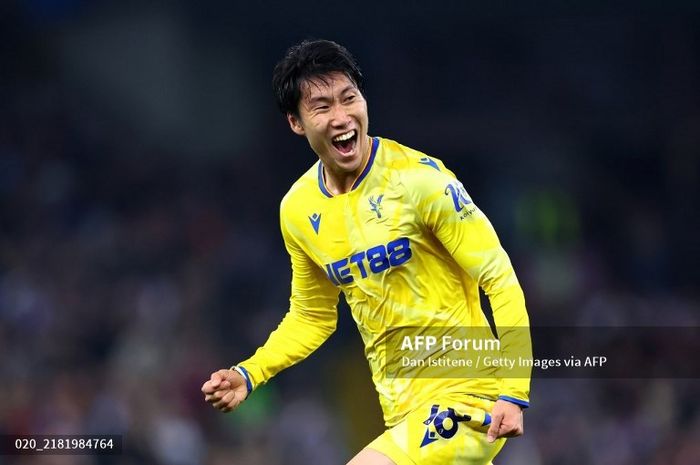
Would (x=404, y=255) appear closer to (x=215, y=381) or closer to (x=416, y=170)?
(x=416, y=170)

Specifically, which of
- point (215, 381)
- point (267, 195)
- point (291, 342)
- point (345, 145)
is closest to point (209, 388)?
point (215, 381)

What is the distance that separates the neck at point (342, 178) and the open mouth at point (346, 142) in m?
0.08

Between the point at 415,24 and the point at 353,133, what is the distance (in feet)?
26.9

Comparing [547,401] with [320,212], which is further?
[547,401]

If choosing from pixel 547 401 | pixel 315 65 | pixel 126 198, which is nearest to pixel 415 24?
pixel 126 198

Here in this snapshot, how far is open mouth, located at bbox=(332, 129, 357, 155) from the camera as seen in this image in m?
4.71

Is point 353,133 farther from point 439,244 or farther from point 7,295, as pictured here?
point 7,295

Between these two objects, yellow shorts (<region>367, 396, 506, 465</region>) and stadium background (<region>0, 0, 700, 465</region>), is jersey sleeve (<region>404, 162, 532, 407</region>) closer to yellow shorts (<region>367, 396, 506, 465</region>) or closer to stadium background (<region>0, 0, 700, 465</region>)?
yellow shorts (<region>367, 396, 506, 465</region>)

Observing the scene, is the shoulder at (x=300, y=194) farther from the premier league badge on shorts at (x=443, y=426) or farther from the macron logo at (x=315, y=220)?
the premier league badge on shorts at (x=443, y=426)

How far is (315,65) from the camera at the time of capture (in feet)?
15.6

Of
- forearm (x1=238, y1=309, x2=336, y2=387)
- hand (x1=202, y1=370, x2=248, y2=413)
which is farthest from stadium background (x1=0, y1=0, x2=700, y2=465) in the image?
hand (x1=202, y1=370, x2=248, y2=413)

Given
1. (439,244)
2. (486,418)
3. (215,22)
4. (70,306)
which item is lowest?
(486,418)

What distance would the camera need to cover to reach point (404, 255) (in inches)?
185

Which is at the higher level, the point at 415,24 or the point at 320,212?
the point at 415,24
